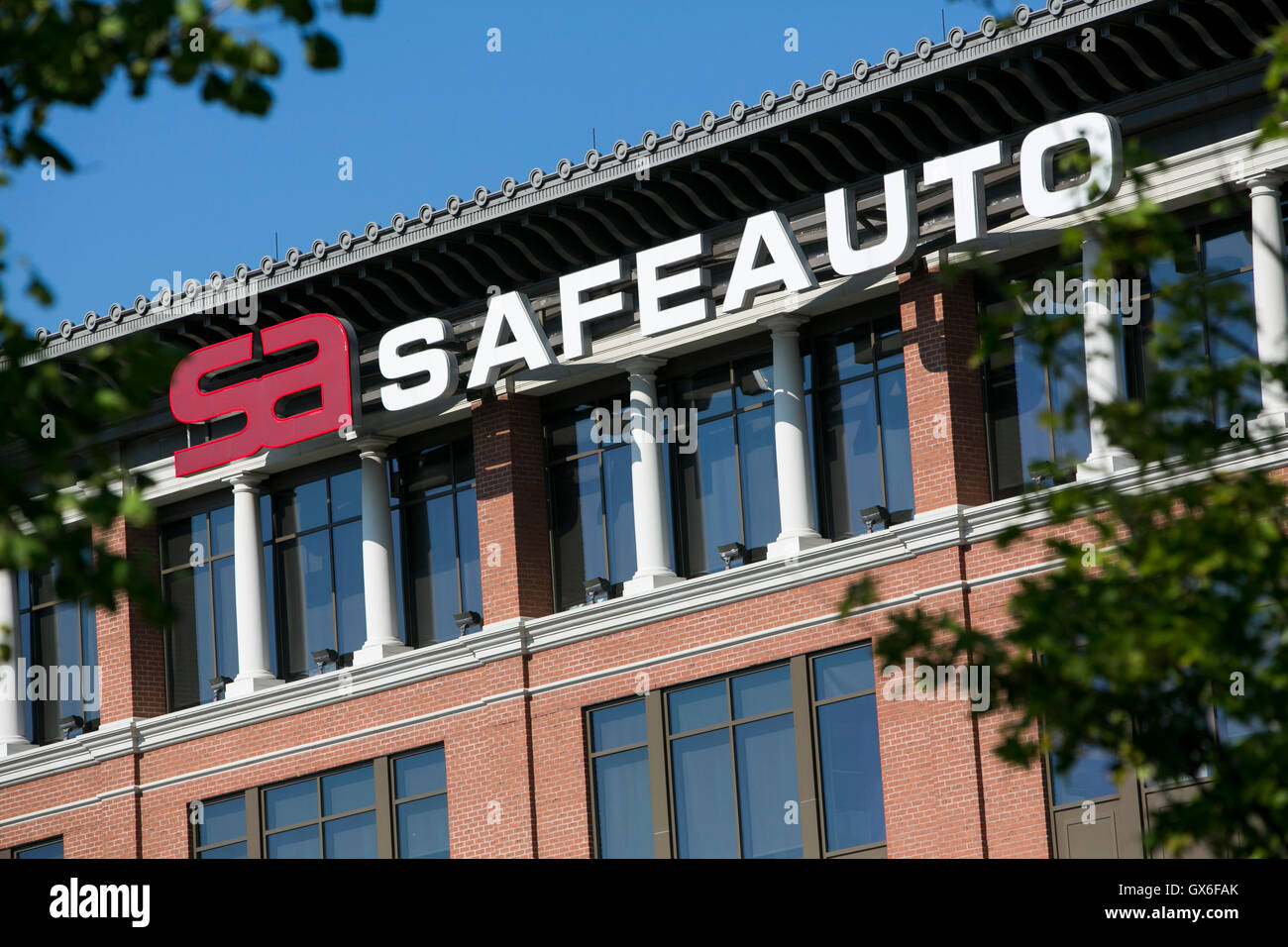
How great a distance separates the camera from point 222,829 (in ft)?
113

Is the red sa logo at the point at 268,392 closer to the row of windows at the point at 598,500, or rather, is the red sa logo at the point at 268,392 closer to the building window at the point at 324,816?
the row of windows at the point at 598,500

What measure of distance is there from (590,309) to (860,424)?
14.1 ft

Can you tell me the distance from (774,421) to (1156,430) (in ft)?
61.5

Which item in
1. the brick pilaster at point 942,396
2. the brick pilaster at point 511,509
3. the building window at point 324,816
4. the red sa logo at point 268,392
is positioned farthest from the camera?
the building window at point 324,816

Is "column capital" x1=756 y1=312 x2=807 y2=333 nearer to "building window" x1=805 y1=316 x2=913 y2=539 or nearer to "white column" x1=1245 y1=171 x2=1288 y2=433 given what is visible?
"building window" x1=805 y1=316 x2=913 y2=539

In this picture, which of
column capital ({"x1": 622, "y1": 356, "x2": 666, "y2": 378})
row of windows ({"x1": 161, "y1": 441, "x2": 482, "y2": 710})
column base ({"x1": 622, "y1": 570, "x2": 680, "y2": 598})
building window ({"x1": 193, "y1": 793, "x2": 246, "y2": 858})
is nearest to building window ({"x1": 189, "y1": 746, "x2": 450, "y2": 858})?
building window ({"x1": 193, "y1": 793, "x2": 246, "y2": 858})

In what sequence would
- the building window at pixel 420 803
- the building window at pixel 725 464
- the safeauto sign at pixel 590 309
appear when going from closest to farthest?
1. the safeauto sign at pixel 590 309
2. the building window at pixel 725 464
3. the building window at pixel 420 803

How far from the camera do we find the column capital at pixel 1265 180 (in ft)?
86.4

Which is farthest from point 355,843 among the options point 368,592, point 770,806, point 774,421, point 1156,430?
point 1156,430

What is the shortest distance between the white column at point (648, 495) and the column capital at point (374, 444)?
4576mm

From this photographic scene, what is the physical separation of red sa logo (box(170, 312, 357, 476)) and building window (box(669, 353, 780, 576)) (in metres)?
5.16

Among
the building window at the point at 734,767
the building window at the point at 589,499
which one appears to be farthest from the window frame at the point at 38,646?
the building window at the point at 734,767

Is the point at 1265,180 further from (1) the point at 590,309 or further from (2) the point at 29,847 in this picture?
(2) the point at 29,847
